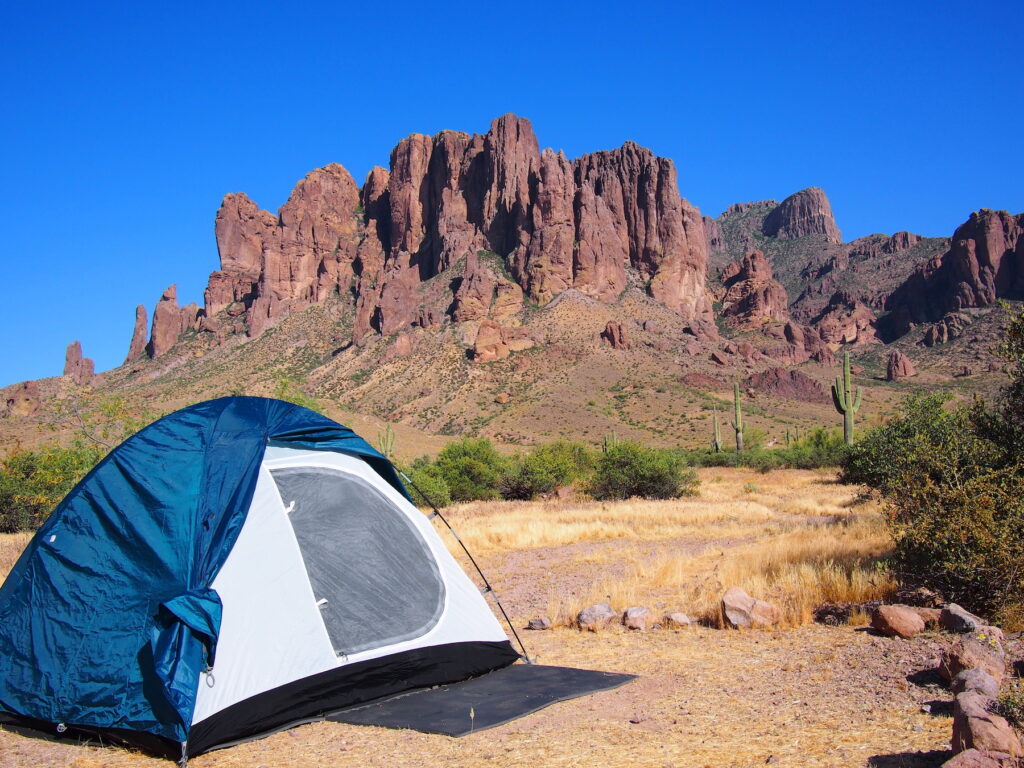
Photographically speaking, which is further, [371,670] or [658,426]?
[658,426]

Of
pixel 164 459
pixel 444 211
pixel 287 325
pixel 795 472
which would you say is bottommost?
pixel 795 472

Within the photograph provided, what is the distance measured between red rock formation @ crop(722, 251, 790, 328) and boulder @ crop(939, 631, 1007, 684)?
106866mm

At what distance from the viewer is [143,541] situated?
6086 mm

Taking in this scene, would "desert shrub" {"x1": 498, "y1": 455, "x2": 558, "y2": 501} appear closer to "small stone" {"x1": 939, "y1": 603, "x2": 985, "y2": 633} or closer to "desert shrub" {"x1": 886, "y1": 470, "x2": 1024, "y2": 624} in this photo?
"desert shrub" {"x1": 886, "y1": 470, "x2": 1024, "y2": 624}

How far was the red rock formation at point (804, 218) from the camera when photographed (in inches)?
6993

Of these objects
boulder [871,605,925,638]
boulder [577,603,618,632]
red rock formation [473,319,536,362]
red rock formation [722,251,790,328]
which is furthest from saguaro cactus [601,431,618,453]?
red rock formation [722,251,790,328]

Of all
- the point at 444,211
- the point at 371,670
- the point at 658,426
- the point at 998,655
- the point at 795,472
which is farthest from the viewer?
the point at 444,211

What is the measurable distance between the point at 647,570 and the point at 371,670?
5.89m

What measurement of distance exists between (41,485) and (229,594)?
18014 millimetres

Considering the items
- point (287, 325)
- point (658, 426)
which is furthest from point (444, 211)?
point (658, 426)

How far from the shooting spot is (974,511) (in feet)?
24.2

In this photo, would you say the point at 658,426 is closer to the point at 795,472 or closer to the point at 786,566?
the point at 795,472

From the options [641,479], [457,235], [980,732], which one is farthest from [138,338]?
[980,732]

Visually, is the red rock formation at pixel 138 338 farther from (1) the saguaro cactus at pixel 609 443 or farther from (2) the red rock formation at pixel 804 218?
(2) the red rock formation at pixel 804 218
